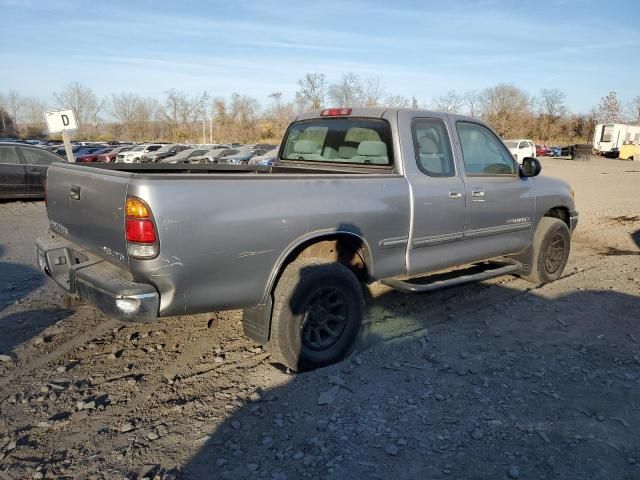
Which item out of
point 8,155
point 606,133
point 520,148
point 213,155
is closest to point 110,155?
point 213,155

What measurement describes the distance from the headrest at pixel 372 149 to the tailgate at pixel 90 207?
7.49ft

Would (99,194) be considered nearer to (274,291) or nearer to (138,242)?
A: (138,242)

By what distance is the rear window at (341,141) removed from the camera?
181 inches

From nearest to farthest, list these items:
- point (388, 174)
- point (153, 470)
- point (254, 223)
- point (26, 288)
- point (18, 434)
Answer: point (153, 470) → point (18, 434) → point (254, 223) → point (388, 174) → point (26, 288)

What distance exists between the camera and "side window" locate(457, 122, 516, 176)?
504 cm

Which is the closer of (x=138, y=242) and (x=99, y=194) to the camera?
(x=138, y=242)

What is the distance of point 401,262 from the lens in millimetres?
4402

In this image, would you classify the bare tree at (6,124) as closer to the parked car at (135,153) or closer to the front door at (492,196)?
the parked car at (135,153)

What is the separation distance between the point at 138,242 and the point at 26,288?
140 inches

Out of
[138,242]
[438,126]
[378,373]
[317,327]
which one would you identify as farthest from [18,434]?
[438,126]

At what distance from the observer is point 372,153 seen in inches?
184


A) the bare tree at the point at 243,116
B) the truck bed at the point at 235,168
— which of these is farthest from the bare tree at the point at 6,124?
the truck bed at the point at 235,168

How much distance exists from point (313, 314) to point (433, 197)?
1.55 m

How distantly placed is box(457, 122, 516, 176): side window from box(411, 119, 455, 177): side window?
25 centimetres
